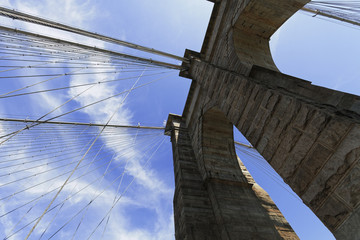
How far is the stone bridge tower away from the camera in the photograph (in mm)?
2074

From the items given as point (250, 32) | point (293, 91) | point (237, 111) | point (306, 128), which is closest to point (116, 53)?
point (250, 32)

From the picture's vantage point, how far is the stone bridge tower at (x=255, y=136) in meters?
2.07

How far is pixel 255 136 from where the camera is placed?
342 centimetres

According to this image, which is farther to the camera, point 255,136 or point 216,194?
point 216,194

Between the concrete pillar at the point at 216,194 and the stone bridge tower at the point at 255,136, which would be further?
the concrete pillar at the point at 216,194

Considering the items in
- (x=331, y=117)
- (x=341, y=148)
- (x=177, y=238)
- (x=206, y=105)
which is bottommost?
(x=177, y=238)

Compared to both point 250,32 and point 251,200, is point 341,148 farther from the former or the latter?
point 250,32

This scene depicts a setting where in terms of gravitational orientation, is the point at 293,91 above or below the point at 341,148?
above

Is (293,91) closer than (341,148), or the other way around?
(341,148)

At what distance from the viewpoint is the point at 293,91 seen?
11.1ft

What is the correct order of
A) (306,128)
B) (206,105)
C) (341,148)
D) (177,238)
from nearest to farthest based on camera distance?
(341,148)
(306,128)
(177,238)
(206,105)

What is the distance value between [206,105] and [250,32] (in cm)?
304

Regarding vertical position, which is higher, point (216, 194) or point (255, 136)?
point (255, 136)

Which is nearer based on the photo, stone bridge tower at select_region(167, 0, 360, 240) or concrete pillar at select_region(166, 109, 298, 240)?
stone bridge tower at select_region(167, 0, 360, 240)
